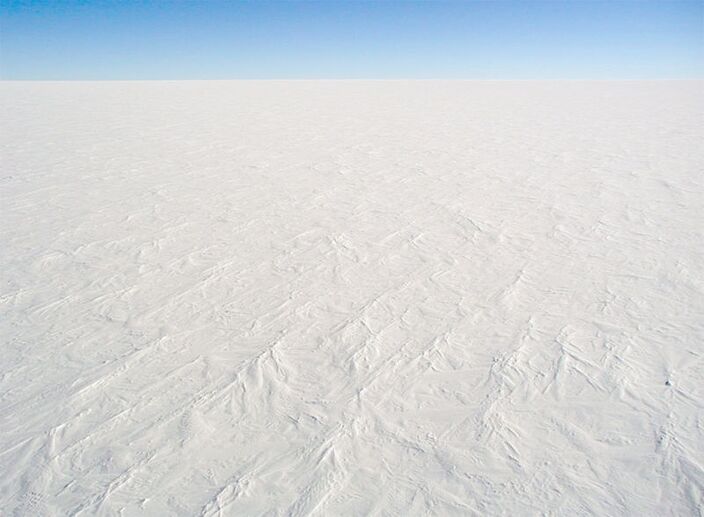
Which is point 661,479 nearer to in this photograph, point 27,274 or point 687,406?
point 687,406

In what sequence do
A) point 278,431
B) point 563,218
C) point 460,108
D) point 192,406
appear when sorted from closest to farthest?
point 278,431 < point 192,406 < point 563,218 < point 460,108

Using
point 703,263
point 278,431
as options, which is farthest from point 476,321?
point 703,263

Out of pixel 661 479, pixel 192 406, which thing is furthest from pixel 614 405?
pixel 192 406

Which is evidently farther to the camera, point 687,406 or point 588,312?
point 588,312

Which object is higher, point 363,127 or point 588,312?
point 588,312

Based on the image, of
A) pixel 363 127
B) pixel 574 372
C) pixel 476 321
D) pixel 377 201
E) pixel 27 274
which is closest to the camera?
pixel 574 372

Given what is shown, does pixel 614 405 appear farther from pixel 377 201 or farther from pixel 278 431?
pixel 377 201
